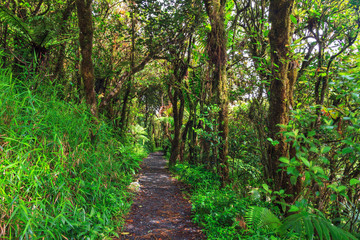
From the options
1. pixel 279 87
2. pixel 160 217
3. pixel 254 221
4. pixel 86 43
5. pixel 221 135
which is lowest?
pixel 160 217

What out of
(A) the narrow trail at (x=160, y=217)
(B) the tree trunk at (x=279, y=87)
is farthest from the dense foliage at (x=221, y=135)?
(A) the narrow trail at (x=160, y=217)

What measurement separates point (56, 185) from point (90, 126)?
1804mm

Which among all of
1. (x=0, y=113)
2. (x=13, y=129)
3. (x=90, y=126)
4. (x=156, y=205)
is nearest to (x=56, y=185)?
(x=13, y=129)

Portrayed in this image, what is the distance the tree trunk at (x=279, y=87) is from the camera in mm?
3115

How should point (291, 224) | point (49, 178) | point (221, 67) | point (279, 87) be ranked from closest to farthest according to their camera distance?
point (291, 224)
point (49, 178)
point (279, 87)
point (221, 67)

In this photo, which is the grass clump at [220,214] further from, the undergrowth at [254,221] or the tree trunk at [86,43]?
the tree trunk at [86,43]

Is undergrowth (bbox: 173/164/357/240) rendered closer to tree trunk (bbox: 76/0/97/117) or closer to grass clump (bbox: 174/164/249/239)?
grass clump (bbox: 174/164/249/239)

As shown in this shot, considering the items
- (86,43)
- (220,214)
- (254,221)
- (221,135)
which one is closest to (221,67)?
(221,135)

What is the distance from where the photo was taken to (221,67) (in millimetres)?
5066

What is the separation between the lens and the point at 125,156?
545 cm

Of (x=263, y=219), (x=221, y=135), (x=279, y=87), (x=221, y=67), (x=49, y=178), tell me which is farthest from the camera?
(x=221, y=67)

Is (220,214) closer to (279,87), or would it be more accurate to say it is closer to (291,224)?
(291,224)

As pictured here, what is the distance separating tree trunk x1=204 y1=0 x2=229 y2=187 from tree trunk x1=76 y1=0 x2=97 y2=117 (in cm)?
277

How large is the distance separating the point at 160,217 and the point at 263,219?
192cm
